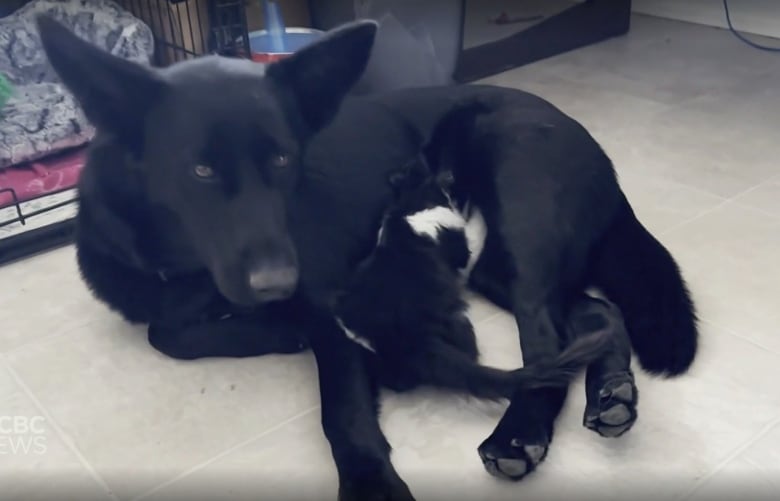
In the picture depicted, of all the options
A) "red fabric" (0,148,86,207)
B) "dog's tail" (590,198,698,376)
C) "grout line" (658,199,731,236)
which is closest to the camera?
"dog's tail" (590,198,698,376)

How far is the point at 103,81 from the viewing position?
105cm

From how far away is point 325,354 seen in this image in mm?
1218

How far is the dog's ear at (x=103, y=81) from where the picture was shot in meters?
1.02

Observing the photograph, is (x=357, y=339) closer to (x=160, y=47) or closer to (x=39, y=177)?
(x=39, y=177)

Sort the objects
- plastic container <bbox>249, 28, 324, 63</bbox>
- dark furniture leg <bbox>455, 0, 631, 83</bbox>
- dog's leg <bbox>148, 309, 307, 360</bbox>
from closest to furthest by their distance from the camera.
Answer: dog's leg <bbox>148, 309, 307, 360</bbox> → plastic container <bbox>249, 28, 324, 63</bbox> → dark furniture leg <bbox>455, 0, 631, 83</bbox>

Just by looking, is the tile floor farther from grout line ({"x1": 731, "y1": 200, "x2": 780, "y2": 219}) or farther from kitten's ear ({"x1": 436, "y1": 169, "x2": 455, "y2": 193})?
kitten's ear ({"x1": 436, "y1": 169, "x2": 455, "y2": 193})

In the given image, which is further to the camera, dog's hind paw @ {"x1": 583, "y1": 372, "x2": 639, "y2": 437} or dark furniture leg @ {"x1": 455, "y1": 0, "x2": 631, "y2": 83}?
dark furniture leg @ {"x1": 455, "y1": 0, "x2": 631, "y2": 83}

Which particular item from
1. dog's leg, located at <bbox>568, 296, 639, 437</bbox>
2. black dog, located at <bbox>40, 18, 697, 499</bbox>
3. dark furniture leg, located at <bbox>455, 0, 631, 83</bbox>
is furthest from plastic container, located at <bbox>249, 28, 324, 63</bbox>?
dog's leg, located at <bbox>568, 296, 639, 437</bbox>

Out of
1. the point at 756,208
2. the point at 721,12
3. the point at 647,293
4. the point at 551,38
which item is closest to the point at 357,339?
the point at 647,293

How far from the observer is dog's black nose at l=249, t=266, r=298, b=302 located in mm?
1072

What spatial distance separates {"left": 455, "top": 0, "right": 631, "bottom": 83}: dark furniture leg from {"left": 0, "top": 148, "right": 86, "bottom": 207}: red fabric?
129 centimetres

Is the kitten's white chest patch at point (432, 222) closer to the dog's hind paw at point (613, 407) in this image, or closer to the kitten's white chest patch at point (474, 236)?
the kitten's white chest patch at point (474, 236)

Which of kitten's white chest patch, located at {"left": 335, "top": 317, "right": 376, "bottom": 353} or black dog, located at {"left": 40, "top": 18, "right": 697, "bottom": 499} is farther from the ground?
black dog, located at {"left": 40, "top": 18, "right": 697, "bottom": 499}

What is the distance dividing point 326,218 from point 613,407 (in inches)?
21.9
